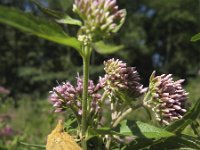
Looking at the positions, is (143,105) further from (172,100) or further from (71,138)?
(71,138)

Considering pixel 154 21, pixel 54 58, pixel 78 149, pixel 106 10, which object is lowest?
pixel 78 149

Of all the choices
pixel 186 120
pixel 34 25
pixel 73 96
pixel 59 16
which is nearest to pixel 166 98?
pixel 186 120

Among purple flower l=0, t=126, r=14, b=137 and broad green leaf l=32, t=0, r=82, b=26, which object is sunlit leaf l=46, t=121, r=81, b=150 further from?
purple flower l=0, t=126, r=14, b=137

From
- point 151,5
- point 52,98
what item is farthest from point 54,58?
point 52,98

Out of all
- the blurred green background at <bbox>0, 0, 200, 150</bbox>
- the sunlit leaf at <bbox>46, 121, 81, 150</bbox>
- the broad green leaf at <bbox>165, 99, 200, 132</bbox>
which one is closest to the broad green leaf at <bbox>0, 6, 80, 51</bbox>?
the sunlit leaf at <bbox>46, 121, 81, 150</bbox>

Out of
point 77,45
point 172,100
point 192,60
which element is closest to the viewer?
point 77,45

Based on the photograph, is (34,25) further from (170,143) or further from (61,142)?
(170,143)
